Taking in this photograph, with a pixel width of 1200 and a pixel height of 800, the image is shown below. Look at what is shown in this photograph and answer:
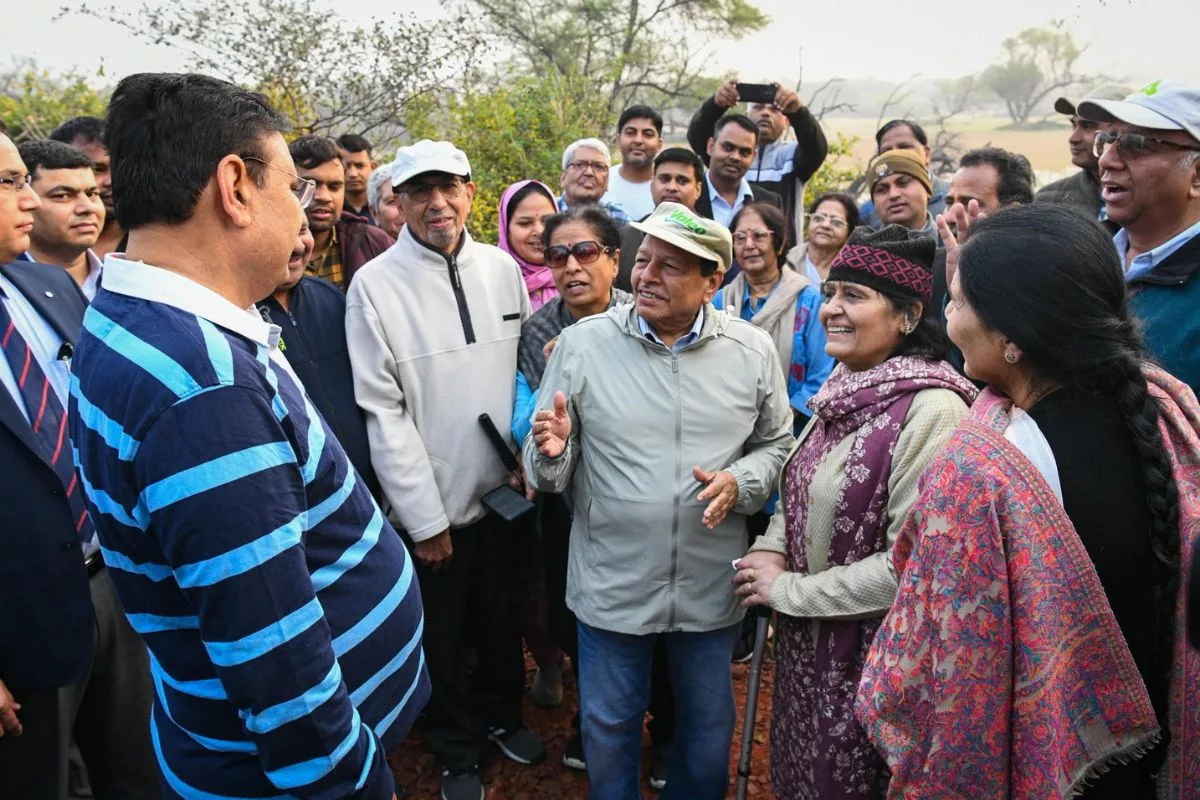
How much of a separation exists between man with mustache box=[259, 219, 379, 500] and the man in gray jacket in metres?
0.76

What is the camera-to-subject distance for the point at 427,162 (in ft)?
10.7

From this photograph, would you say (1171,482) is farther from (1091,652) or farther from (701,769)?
(701,769)

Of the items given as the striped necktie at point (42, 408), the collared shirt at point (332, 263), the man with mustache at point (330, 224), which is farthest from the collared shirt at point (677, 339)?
the collared shirt at point (332, 263)

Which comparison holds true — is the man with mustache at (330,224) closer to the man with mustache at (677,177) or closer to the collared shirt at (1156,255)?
the man with mustache at (677,177)

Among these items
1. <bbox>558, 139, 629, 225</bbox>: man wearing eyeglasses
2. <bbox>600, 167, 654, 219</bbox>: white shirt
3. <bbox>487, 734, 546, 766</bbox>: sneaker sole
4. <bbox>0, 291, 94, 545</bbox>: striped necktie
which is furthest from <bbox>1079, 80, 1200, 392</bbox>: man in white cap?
<bbox>0, 291, 94, 545</bbox>: striped necktie

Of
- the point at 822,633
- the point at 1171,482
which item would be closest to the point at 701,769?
the point at 822,633

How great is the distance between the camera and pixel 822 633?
234 cm

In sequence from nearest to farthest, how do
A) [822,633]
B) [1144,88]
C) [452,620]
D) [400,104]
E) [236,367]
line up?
[236,367], [822,633], [1144,88], [452,620], [400,104]

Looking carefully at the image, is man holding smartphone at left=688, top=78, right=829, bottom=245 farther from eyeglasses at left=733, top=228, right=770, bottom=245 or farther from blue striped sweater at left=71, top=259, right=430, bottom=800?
blue striped sweater at left=71, top=259, right=430, bottom=800

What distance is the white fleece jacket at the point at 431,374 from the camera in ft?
10.0

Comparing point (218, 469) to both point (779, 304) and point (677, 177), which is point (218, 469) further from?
point (677, 177)

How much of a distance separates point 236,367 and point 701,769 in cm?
222

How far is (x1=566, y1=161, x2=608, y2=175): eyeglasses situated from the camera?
202 inches

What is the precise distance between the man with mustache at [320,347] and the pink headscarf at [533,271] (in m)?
1.04
